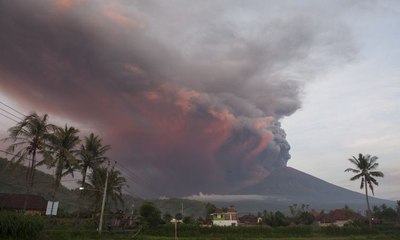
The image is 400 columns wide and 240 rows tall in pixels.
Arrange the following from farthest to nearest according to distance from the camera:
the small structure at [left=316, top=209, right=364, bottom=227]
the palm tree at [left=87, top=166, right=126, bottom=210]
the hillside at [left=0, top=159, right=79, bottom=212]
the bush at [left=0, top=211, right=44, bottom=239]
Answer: the small structure at [left=316, top=209, right=364, bottom=227]
the hillside at [left=0, top=159, right=79, bottom=212]
the palm tree at [left=87, top=166, right=126, bottom=210]
the bush at [left=0, top=211, right=44, bottom=239]

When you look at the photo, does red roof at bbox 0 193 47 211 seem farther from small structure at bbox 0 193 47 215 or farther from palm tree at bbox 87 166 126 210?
palm tree at bbox 87 166 126 210

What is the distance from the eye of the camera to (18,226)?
85.1 ft

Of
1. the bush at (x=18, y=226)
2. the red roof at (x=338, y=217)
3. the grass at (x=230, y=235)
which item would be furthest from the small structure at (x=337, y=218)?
the bush at (x=18, y=226)

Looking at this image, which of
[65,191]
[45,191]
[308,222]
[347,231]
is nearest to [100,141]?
[347,231]

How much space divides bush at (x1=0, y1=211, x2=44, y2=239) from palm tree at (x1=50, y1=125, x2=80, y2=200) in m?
20.4

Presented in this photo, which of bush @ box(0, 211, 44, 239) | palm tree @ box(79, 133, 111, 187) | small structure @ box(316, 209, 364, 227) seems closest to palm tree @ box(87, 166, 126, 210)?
palm tree @ box(79, 133, 111, 187)

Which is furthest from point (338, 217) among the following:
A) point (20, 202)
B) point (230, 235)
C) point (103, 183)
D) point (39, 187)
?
point (39, 187)

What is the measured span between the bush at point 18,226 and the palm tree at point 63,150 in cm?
2037

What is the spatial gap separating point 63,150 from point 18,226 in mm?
24344

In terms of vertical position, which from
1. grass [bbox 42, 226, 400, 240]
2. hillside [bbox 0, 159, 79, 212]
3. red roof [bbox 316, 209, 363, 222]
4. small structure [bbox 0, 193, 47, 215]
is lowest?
grass [bbox 42, 226, 400, 240]

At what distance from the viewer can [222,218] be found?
10962 cm

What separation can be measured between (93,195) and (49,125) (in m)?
26.0

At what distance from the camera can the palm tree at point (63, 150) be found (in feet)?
159

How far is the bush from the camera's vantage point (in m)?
25.2
